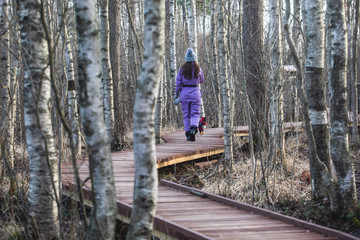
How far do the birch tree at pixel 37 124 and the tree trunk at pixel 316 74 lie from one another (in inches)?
115

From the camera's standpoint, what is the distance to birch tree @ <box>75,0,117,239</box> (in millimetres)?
2779

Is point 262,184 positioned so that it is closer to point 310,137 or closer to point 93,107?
point 310,137


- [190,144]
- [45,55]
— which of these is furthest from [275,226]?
[190,144]

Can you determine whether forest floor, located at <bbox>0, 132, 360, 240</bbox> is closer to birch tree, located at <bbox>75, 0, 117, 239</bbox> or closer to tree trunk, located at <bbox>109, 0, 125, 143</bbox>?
birch tree, located at <bbox>75, 0, 117, 239</bbox>

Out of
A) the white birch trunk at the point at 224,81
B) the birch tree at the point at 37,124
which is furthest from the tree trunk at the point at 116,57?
the birch tree at the point at 37,124

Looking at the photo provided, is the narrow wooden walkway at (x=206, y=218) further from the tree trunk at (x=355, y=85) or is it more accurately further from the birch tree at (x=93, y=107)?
the tree trunk at (x=355, y=85)

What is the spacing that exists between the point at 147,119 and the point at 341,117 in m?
2.53

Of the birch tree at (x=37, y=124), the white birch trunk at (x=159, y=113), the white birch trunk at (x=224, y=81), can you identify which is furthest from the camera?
the white birch trunk at (x=159, y=113)

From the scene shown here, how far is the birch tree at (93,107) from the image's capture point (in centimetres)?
278

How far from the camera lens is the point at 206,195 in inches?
201

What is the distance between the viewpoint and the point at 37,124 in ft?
12.1

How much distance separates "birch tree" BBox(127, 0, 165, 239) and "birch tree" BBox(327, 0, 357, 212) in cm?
242

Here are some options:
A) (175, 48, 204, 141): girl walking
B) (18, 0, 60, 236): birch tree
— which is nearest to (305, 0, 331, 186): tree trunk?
(18, 0, 60, 236): birch tree

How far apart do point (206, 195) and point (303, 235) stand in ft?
5.42
